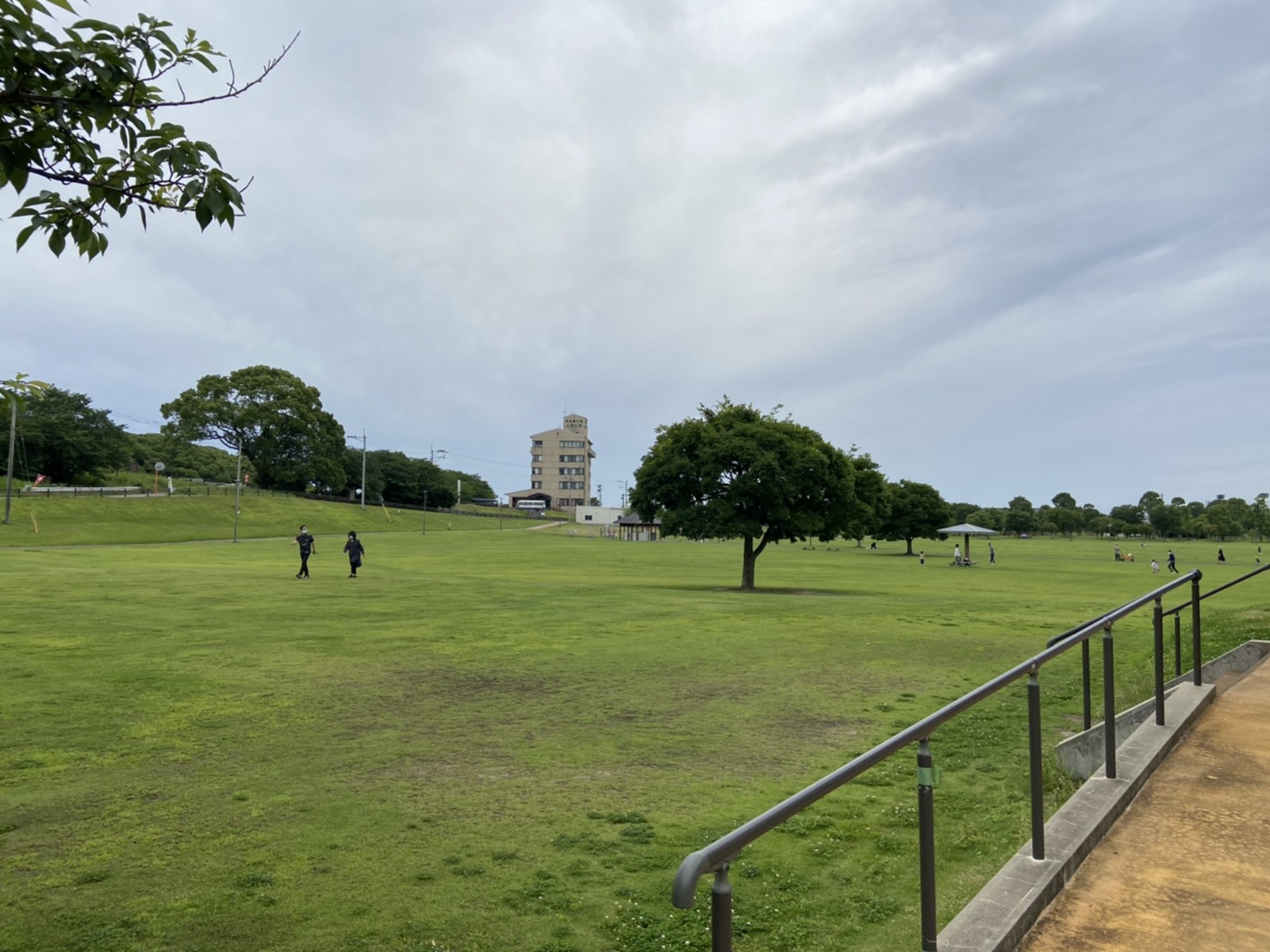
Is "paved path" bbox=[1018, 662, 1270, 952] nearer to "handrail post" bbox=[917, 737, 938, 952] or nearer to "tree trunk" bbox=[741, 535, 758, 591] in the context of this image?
"handrail post" bbox=[917, 737, 938, 952]

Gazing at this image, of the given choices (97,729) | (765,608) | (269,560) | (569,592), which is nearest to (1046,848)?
(97,729)

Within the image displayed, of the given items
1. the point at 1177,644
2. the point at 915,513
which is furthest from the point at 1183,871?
the point at 915,513

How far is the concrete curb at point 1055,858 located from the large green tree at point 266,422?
352 ft

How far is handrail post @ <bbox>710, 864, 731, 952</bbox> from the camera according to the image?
2.28m

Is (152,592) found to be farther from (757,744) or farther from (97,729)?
(757,744)

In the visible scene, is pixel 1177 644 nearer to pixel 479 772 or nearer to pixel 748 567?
pixel 479 772

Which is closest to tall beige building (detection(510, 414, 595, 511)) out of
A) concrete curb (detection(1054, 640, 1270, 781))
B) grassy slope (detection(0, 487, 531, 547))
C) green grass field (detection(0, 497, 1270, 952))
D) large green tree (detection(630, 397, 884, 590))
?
grassy slope (detection(0, 487, 531, 547))

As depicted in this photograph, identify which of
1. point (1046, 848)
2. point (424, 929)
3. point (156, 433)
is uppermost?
point (156, 433)

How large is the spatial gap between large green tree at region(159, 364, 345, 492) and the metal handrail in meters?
107

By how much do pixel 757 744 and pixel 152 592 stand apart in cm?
2098

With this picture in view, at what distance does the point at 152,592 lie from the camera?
2375cm

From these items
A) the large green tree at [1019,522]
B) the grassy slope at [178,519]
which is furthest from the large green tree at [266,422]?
the large green tree at [1019,522]

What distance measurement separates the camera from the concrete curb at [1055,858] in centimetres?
362

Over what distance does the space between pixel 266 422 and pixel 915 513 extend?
7386cm
